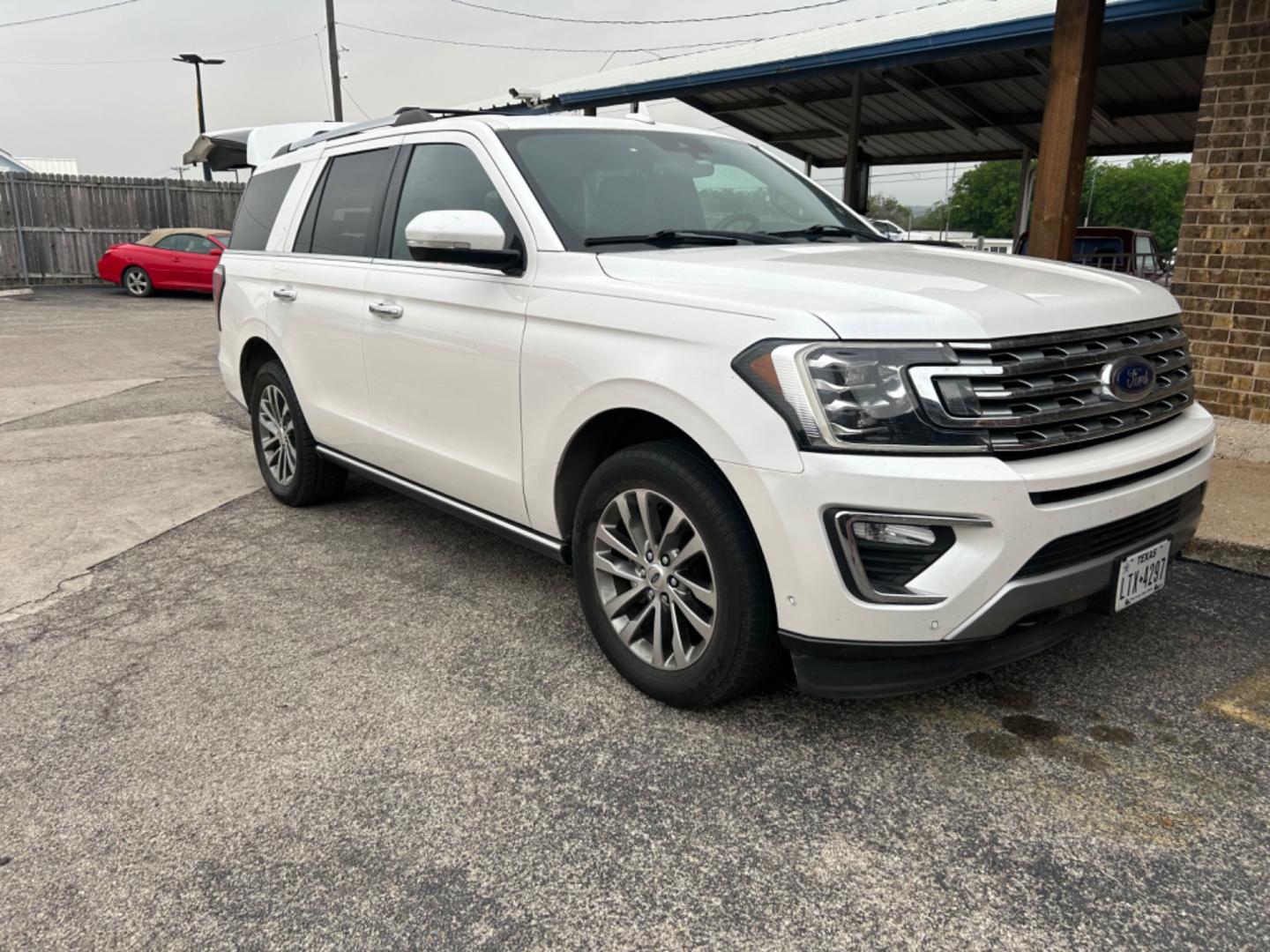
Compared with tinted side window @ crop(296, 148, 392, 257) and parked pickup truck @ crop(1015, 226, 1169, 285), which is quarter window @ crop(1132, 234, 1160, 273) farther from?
tinted side window @ crop(296, 148, 392, 257)

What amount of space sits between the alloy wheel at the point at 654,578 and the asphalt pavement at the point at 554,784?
223mm

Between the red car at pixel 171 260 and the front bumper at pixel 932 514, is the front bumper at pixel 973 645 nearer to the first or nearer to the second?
the front bumper at pixel 932 514

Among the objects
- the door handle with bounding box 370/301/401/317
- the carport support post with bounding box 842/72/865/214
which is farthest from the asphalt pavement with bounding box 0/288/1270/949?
the carport support post with bounding box 842/72/865/214

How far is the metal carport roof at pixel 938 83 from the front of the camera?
9.12m

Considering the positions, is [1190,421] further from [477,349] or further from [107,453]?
[107,453]

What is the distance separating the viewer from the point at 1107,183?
324ft

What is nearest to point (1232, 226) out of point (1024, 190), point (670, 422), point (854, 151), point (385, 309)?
point (670, 422)

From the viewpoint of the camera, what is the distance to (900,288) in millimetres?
2707

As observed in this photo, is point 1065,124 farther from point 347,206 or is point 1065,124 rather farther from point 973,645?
point 973,645

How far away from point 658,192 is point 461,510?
4.80ft

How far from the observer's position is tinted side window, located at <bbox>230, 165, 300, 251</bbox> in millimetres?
5293

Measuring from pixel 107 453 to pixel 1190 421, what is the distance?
651 centimetres

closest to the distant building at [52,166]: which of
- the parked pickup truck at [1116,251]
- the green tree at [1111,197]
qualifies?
the parked pickup truck at [1116,251]

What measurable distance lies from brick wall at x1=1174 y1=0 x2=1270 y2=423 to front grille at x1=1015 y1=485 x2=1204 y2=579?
337cm
